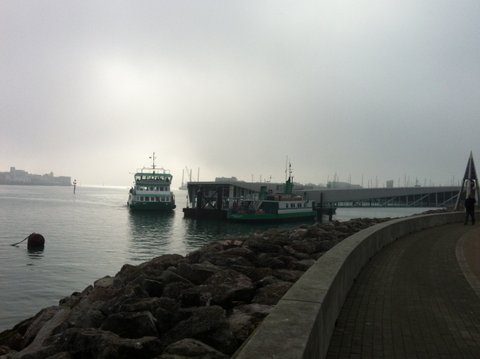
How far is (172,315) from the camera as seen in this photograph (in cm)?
685

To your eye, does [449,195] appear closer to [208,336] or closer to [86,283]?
[86,283]

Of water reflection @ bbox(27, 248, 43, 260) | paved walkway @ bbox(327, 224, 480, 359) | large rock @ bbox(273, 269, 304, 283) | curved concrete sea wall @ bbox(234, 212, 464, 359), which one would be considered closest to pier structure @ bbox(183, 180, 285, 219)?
water reflection @ bbox(27, 248, 43, 260)

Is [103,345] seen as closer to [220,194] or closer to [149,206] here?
[220,194]

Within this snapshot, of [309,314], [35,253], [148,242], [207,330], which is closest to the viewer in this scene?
[309,314]

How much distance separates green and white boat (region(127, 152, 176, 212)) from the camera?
84.5 meters

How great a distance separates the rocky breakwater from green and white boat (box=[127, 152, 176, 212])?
242 ft

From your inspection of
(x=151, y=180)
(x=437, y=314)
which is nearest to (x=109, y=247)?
(x=437, y=314)

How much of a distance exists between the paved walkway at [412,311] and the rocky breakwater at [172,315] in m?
1.40

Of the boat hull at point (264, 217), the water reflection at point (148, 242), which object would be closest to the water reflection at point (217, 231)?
the boat hull at point (264, 217)

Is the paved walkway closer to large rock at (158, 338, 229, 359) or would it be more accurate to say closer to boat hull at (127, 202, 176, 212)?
large rock at (158, 338, 229, 359)

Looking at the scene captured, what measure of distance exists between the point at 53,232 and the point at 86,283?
28474 millimetres

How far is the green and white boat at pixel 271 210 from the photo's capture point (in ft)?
221

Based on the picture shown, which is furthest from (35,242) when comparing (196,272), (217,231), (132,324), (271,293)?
(271,293)

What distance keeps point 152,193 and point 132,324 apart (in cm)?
8296
